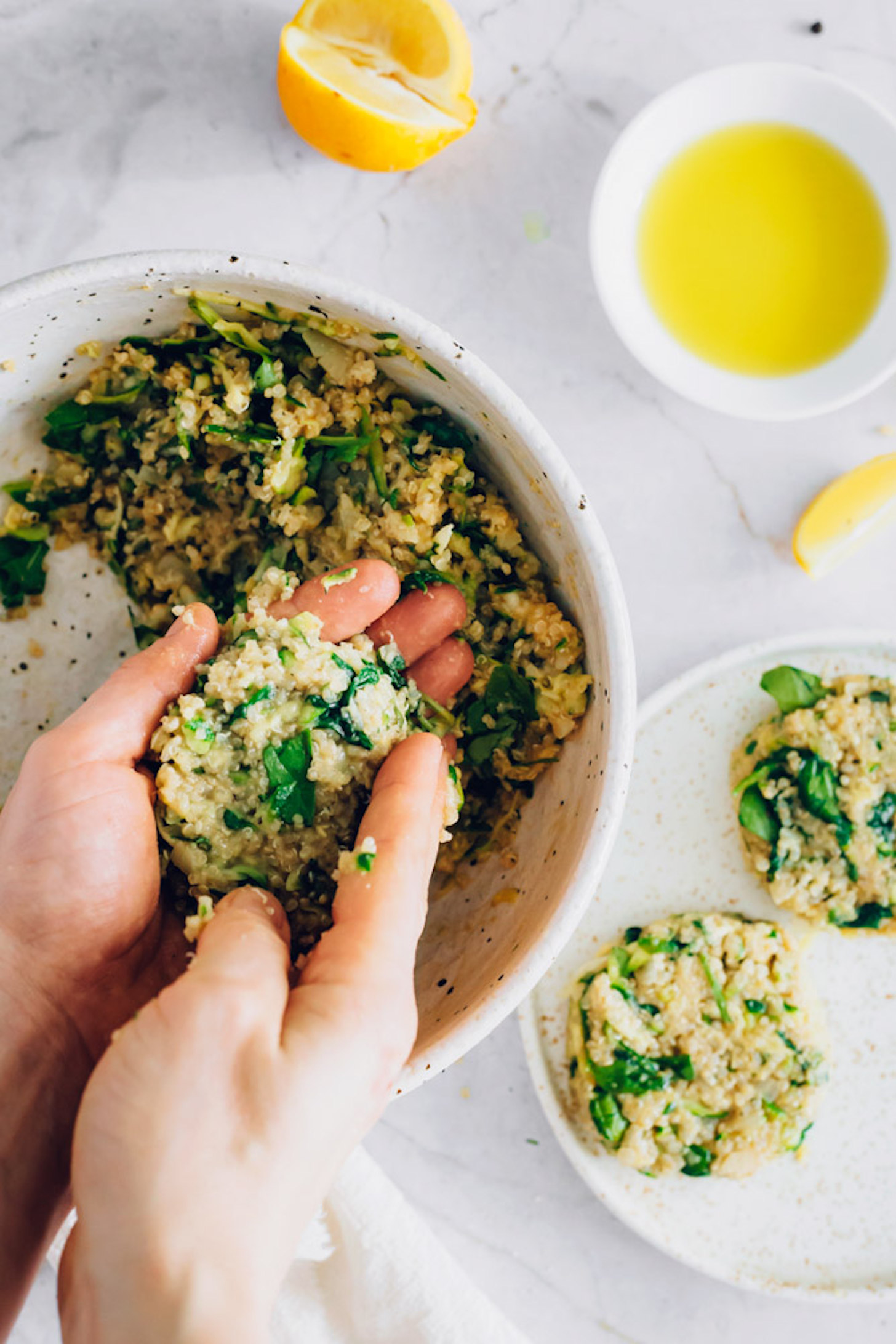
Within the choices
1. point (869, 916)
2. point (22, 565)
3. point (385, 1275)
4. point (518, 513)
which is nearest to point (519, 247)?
point (518, 513)

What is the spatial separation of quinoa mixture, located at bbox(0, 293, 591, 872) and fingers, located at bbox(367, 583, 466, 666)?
2cm

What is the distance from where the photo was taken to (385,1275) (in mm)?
1582

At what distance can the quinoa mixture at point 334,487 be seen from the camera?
1226 millimetres

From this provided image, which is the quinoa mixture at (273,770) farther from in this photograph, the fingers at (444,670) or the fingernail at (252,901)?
the fingers at (444,670)

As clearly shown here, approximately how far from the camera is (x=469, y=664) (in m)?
1.26

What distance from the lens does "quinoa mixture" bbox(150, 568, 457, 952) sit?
1.08 m

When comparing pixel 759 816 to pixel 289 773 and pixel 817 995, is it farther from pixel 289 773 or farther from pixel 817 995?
pixel 289 773

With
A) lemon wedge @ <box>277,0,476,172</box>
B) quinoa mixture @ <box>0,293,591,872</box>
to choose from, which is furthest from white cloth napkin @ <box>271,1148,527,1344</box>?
lemon wedge @ <box>277,0,476,172</box>

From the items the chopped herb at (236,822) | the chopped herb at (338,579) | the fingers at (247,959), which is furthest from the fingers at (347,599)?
the fingers at (247,959)

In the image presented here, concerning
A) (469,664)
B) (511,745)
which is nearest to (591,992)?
(511,745)

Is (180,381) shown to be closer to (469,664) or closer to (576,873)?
(469,664)

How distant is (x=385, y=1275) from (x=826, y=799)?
3.15ft

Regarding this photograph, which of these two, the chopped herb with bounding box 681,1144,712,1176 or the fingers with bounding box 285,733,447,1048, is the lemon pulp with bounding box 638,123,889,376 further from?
the chopped herb with bounding box 681,1144,712,1176

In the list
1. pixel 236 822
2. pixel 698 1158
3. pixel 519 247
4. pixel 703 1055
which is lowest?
pixel 698 1158
